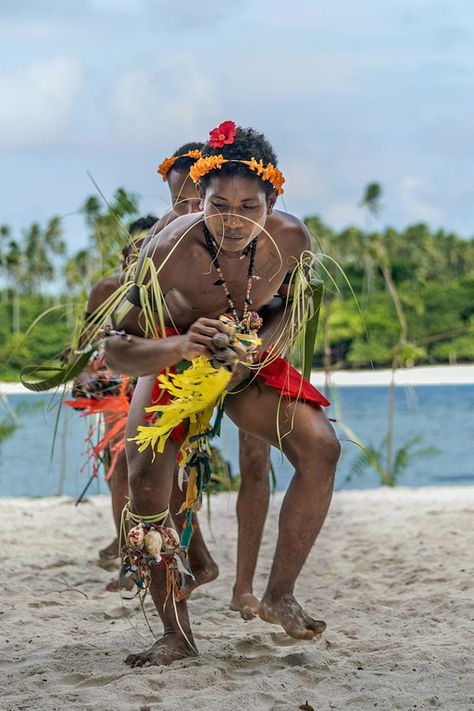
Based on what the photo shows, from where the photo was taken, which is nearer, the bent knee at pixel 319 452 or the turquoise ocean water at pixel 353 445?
the bent knee at pixel 319 452

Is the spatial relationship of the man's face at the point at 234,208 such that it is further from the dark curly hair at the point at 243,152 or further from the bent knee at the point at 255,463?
the bent knee at the point at 255,463

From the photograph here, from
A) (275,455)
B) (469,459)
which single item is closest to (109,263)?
(275,455)

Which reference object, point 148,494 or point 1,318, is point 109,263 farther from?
point 1,318

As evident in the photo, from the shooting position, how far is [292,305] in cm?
361

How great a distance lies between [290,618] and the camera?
334 cm

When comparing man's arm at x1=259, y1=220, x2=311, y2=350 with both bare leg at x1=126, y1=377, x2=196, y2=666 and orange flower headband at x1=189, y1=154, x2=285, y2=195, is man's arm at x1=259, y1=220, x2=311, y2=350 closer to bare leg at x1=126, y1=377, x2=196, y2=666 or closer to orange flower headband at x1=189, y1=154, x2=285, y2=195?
orange flower headband at x1=189, y1=154, x2=285, y2=195

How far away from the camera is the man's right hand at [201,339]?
308 cm

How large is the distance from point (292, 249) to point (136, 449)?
88cm

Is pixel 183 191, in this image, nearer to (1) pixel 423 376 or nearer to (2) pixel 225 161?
(2) pixel 225 161

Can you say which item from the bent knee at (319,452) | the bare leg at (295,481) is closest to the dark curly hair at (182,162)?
the bare leg at (295,481)

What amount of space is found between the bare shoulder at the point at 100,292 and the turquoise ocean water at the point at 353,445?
1229 millimetres

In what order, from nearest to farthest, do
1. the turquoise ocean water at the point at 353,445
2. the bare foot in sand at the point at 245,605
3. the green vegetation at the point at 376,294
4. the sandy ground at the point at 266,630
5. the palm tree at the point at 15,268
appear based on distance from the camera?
1. the sandy ground at the point at 266,630
2. the bare foot in sand at the point at 245,605
3. the turquoise ocean water at the point at 353,445
4. the green vegetation at the point at 376,294
5. the palm tree at the point at 15,268

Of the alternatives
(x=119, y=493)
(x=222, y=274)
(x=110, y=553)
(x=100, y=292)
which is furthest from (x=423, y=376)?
(x=222, y=274)

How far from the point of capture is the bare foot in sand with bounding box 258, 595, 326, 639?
332 centimetres
